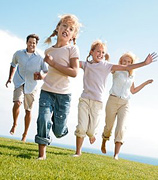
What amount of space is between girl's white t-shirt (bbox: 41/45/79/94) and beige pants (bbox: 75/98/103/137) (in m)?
1.28

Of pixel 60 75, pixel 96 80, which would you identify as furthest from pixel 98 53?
pixel 60 75

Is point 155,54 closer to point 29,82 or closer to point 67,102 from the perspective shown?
point 67,102

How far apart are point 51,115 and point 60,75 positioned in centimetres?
72

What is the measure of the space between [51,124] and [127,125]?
3.51 m

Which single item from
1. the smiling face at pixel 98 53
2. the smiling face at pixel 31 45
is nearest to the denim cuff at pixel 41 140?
the smiling face at pixel 98 53

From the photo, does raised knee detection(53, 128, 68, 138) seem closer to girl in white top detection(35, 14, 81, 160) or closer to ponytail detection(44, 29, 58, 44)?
girl in white top detection(35, 14, 81, 160)

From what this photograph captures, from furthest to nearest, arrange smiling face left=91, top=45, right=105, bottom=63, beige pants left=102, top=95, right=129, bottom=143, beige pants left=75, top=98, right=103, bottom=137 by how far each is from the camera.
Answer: beige pants left=102, top=95, right=129, bottom=143
smiling face left=91, top=45, right=105, bottom=63
beige pants left=75, top=98, right=103, bottom=137

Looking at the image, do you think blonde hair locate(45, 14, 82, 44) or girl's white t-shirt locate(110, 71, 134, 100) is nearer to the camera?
blonde hair locate(45, 14, 82, 44)

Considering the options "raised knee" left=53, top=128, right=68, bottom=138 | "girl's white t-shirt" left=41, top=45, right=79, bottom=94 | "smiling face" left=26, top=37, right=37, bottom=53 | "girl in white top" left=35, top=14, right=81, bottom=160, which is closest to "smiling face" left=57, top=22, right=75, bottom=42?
"girl in white top" left=35, top=14, right=81, bottom=160

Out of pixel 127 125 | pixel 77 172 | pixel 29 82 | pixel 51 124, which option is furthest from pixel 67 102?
pixel 29 82

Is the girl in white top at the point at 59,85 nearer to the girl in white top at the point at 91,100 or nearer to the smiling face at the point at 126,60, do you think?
the girl in white top at the point at 91,100

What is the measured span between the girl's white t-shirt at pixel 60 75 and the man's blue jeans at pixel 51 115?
95mm

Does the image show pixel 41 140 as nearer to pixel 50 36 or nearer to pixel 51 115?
pixel 51 115

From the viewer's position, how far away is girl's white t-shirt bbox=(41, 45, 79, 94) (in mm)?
A: 5359
